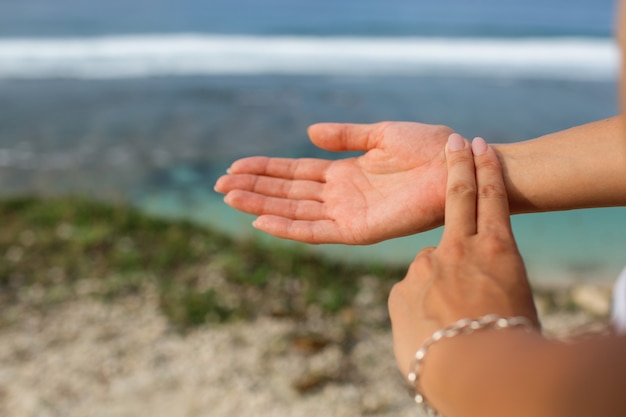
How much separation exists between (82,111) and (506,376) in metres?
6.95

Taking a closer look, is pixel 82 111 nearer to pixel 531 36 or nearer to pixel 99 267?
pixel 99 267

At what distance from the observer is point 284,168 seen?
7.66ft

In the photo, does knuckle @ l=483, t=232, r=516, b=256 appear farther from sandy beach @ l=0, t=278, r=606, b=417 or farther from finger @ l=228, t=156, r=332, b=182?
sandy beach @ l=0, t=278, r=606, b=417

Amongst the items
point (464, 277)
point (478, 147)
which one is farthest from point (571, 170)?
point (464, 277)

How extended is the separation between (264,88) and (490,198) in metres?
7.32

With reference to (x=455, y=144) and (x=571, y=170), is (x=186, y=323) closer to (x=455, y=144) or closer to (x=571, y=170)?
(x=455, y=144)

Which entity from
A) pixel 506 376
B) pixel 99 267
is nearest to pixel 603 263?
pixel 99 267

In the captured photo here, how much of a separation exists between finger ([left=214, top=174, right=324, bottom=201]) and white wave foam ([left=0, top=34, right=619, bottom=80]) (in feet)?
25.0

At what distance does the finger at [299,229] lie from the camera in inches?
79.7

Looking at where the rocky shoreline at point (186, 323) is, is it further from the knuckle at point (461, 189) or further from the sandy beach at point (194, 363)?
the knuckle at point (461, 189)

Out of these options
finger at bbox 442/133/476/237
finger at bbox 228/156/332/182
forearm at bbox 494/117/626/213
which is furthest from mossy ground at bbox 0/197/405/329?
finger at bbox 442/133/476/237

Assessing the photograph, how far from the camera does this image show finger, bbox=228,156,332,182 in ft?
7.55

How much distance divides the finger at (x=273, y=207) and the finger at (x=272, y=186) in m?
0.07

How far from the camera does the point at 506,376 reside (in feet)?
3.59
